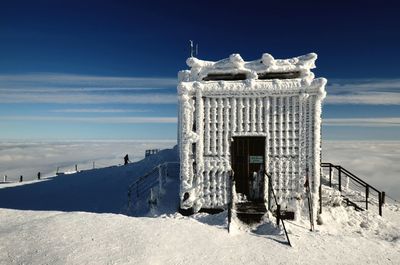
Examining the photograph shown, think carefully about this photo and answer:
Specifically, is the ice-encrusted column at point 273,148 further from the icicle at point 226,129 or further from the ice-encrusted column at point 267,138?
the icicle at point 226,129

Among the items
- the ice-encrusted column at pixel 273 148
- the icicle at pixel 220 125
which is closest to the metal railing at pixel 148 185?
the icicle at pixel 220 125

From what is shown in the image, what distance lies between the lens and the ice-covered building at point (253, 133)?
1315 cm

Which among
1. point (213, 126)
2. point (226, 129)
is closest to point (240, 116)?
point (226, 129)

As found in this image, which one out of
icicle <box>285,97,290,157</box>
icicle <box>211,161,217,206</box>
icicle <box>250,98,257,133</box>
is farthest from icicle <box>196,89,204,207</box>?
icicle <box>285,97,290,157</box>

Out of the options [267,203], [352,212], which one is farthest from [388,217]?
[267,203]

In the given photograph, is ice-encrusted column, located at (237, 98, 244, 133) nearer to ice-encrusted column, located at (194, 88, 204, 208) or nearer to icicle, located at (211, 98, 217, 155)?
icicle, located at (211, 98, 217, 155)

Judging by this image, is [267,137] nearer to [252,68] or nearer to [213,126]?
[213,126]

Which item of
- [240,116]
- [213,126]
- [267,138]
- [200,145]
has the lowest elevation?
[200,145]

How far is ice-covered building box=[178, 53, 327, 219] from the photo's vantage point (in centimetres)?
1315

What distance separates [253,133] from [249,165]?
4.35 ft

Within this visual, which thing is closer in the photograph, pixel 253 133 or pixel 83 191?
pixel 253 133

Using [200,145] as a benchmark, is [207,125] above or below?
above

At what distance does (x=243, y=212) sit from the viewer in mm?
11750

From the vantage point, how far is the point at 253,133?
1334cm
